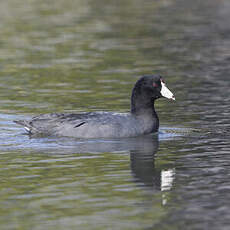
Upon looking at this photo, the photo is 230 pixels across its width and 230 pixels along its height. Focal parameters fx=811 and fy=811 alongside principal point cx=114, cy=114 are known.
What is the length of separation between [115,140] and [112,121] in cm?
35

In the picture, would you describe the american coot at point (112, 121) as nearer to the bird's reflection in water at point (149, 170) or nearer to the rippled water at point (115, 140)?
the rippled water at point (115, 140)

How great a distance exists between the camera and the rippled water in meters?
10.0

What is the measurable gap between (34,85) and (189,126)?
6.32 metres

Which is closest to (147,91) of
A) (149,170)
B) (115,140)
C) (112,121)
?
(112,121)

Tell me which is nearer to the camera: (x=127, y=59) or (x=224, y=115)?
(x=224, y=115)

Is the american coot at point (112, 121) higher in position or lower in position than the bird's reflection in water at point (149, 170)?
higher

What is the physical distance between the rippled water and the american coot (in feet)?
0.62

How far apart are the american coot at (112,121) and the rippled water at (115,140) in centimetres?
19

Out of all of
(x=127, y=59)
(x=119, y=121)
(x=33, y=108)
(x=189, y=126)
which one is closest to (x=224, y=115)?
(x=189, y=126)

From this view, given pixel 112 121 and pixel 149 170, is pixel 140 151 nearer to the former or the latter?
pixel 112 121

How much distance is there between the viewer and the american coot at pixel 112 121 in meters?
14.7

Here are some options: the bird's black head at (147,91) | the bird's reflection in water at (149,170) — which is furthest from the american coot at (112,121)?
the bird's reflection in water at (149,170)

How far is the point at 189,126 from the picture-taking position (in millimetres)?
15609

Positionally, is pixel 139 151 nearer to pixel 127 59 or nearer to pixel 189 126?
pixel 189 126
